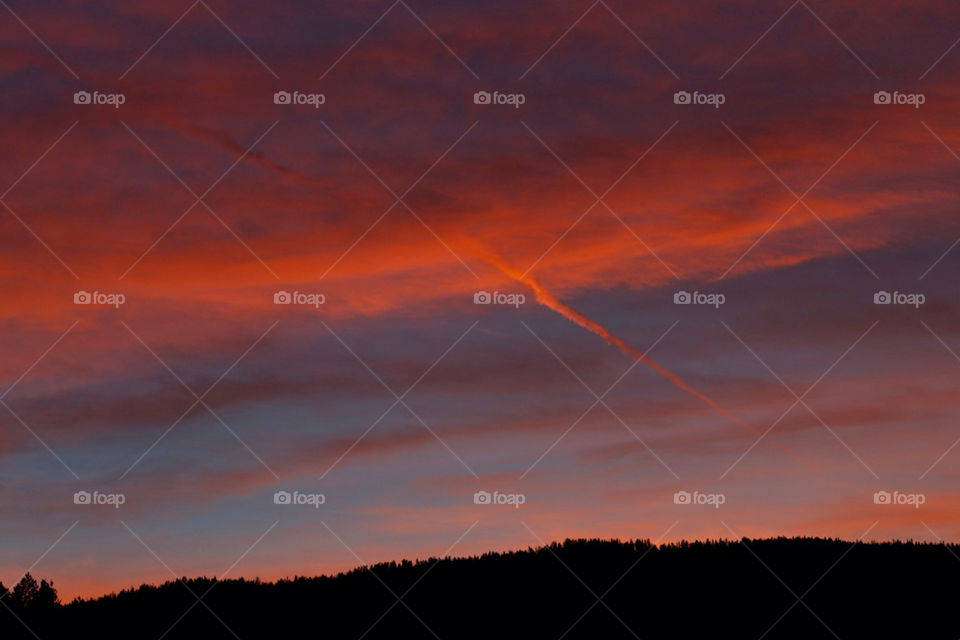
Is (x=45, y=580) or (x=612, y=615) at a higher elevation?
(x=45, y=580)

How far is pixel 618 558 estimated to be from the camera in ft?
153

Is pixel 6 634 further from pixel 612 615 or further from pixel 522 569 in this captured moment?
pixel 612 615

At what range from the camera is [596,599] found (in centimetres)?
4566

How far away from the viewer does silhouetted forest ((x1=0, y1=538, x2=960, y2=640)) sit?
1714 inches

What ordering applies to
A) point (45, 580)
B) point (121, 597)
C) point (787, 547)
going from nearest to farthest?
point (787, 547) < point (121, 597) < point (45, 580)

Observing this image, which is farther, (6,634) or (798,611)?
(6,634)

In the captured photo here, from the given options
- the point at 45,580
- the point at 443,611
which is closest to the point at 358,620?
the point at 443,611

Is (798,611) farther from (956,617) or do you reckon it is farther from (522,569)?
(522,569)

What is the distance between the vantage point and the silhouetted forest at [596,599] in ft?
143

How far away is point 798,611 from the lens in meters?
43.8

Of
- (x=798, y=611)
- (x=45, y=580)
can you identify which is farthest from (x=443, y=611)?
(x=45, y=580)

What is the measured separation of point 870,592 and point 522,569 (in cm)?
1258

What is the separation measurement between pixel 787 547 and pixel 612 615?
6998mm

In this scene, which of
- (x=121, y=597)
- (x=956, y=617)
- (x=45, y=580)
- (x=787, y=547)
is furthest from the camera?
(x=45, y=580)
